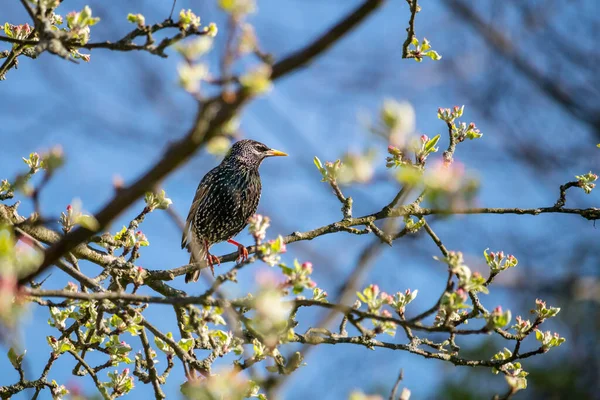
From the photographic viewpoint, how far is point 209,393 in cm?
175

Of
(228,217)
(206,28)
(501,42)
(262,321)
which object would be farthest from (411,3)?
(501,42)

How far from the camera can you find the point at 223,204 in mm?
5668

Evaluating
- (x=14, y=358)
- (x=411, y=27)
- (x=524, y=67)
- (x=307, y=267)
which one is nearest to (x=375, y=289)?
(x=307, y=267)

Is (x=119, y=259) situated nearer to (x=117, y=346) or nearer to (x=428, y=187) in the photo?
(x=117, y=346)

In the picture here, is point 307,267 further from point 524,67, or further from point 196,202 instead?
point 524,67

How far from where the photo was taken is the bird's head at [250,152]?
20.0ft

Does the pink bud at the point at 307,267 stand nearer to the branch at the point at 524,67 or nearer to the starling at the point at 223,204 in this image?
the starling at the point at 223,204

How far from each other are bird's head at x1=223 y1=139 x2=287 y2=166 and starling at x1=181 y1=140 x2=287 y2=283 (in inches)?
0.6

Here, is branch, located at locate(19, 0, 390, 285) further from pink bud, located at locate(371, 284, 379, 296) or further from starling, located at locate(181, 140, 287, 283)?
starling, located at locate(181, 140, 287, 283)

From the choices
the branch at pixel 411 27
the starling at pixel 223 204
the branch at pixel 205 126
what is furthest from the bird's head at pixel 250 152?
the branch at pixel 205 126

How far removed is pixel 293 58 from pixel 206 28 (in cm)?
152

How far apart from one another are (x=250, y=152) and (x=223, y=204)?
723mm

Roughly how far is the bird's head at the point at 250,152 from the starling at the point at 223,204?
0.01 metres

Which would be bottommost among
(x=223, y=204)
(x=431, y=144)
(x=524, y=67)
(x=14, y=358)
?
(x=14, y=358)
